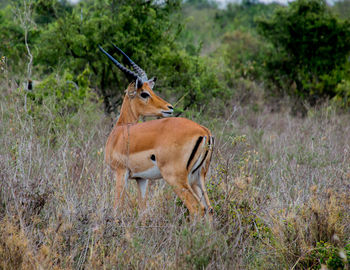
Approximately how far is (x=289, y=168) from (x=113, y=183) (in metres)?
2.06

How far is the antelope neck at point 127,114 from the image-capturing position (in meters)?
5.22

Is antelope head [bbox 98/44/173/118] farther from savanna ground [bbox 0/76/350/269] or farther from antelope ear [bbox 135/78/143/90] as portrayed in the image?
savanna ground [bbox 0/76/350/269]

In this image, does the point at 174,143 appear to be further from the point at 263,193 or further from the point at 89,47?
the point at 89,47

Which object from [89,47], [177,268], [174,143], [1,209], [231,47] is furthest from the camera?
[231,47]

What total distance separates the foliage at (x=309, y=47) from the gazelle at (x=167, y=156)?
6.76m

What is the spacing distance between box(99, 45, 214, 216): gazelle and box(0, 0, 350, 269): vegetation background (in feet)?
0.46

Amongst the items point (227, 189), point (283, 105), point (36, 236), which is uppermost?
point (227, 189)

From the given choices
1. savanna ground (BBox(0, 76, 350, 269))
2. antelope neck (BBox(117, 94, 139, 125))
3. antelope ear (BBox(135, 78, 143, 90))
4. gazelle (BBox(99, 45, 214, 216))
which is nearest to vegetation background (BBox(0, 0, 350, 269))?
savanna ground (BBox(0, 76, 350, 269))

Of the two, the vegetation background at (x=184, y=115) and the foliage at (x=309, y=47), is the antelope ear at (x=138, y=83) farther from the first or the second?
the foliage at (x=309, y=47)

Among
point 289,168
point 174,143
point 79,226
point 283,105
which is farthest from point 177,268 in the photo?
point 283,105

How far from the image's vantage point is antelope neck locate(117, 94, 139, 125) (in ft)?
17.1

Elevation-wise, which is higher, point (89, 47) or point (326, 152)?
point (89, 47)

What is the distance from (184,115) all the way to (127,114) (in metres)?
2.01

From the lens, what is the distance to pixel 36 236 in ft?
10.3
